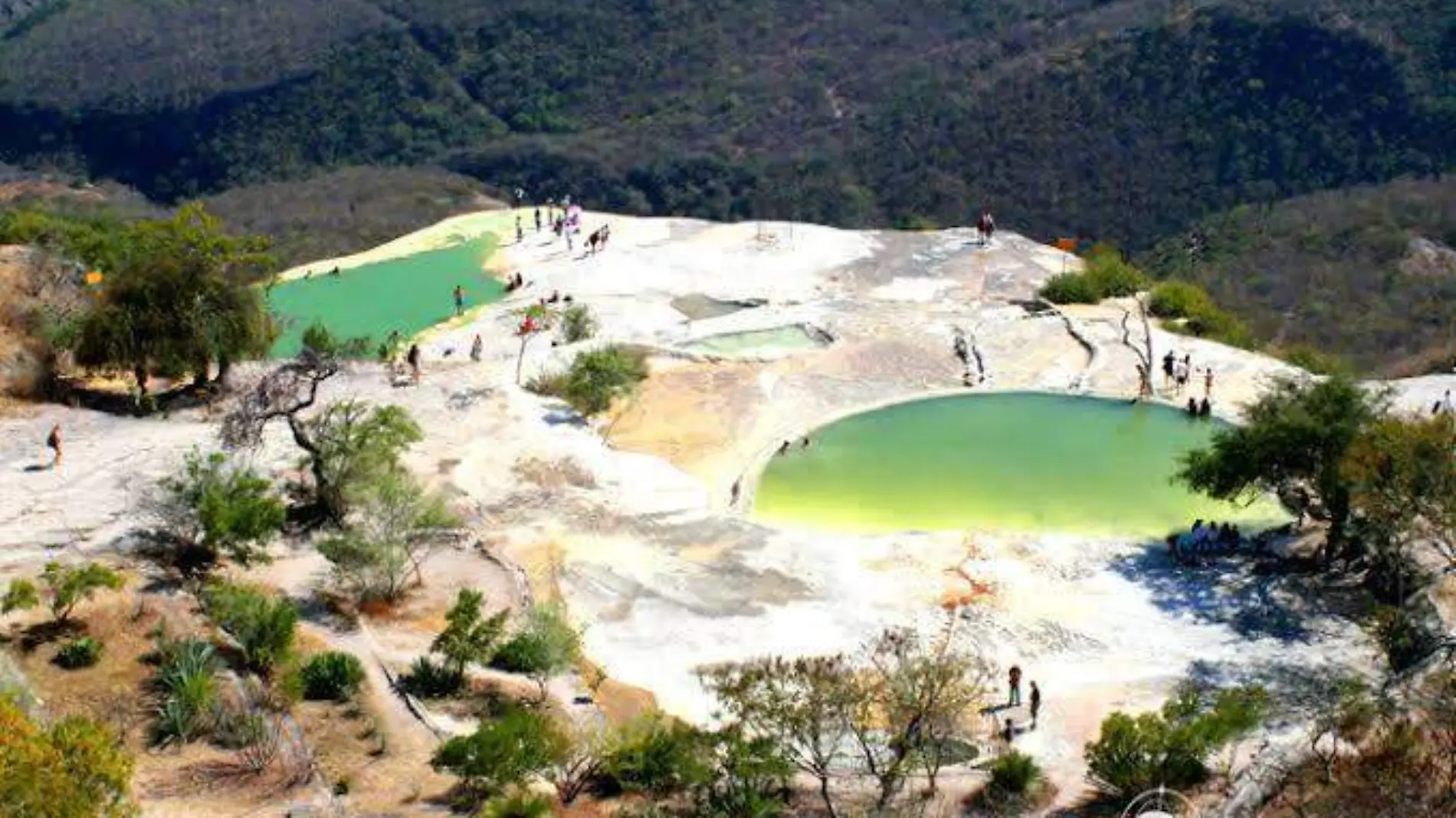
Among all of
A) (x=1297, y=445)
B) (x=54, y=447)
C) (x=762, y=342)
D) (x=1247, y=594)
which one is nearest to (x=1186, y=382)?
(x=1297, y=445)

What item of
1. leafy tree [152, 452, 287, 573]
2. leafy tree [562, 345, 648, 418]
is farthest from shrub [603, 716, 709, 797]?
leafy tree [562, 345, 648, 418]

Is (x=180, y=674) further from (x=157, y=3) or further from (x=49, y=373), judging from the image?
(x=157, y=3)

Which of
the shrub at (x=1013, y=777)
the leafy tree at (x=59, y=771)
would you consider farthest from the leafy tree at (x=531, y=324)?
the leafy tree at (x=59, y=771)

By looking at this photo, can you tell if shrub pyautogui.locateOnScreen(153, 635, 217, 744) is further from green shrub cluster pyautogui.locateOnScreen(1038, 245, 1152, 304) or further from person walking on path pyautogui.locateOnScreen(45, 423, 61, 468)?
green shrub cluster pyautogui.locateOnScreen(1038, 245, 1152, 304)

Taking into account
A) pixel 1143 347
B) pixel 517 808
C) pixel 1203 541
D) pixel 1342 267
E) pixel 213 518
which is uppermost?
pixel 1342 267

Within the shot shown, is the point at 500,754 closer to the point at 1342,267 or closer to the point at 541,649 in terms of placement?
the point at 541,649
